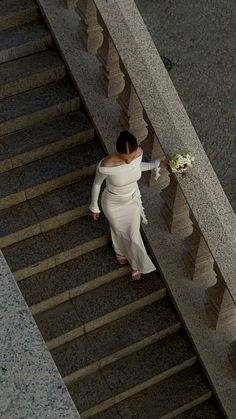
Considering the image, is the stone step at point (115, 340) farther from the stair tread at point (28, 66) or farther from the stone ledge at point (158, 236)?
the stair tread at point (28, 66)

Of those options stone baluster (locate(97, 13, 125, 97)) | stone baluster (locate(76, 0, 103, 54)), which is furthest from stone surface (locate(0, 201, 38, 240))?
stone baluster (locate(76, 0, 103, 54))

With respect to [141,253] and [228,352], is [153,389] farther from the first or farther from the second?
[141,253]

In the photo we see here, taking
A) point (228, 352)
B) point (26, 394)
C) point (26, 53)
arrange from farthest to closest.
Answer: point (26, 53)
point (228, 352)
point (26, 394)

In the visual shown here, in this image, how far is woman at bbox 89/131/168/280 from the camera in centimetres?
633

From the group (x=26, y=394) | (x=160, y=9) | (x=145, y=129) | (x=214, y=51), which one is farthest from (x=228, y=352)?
(x=160, y=9)

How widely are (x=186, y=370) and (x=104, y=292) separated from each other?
108 centimetres

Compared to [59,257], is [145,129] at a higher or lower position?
higher

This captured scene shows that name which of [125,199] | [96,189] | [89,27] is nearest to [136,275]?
[125,199]

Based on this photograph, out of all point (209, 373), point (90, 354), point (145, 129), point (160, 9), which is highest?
point (160, 9)

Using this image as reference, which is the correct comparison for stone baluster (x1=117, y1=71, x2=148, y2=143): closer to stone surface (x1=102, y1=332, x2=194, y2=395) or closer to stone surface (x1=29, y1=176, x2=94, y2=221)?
stone surface (x1=29, y1=176, x2=94, y2=221)

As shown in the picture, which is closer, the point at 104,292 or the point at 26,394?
the point at 26,394

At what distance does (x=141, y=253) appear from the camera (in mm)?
7160

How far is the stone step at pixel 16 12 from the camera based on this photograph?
25.7 feet

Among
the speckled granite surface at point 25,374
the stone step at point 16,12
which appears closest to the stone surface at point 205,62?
the stone step at point 16,12
